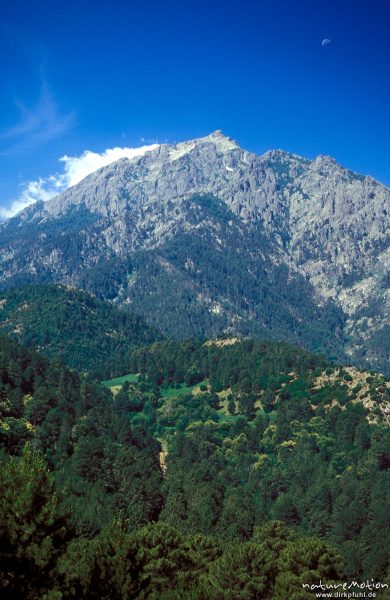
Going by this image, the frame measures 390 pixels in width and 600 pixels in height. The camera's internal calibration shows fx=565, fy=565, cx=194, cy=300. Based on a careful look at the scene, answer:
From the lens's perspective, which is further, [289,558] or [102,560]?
[289,558]

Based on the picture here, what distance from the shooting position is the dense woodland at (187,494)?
43.6 meters

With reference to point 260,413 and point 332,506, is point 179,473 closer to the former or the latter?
point 332,506

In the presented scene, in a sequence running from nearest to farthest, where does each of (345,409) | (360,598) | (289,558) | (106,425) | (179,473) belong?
(289,558)
(360,598)
(179,473)
(106,425)
(345,409)

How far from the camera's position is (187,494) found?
116m

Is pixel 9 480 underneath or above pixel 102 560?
above

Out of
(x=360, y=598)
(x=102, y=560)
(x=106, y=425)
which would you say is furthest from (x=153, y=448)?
(x=102, y=560)

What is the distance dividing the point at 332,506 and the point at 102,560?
84.5 metres

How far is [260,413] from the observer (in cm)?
19500

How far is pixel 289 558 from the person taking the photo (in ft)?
221

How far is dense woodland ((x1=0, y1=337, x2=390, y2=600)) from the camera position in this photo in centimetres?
4362

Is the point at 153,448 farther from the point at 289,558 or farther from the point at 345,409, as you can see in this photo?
the point at 289,558

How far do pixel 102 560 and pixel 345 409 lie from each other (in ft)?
463

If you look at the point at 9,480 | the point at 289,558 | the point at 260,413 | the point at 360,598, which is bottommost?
the point at 360,598

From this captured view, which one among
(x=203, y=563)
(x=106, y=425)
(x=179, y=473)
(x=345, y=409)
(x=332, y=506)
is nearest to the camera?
(x=203, y=563)
